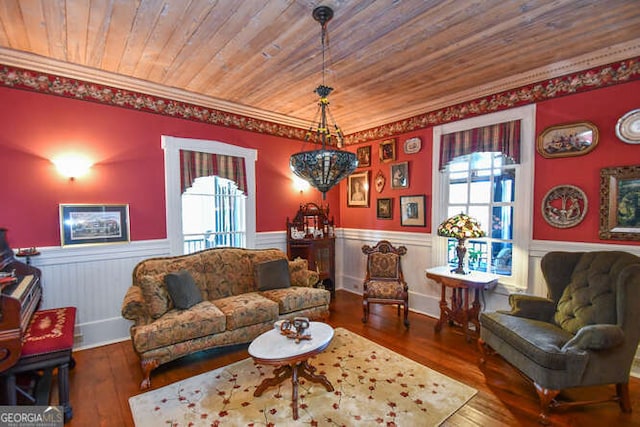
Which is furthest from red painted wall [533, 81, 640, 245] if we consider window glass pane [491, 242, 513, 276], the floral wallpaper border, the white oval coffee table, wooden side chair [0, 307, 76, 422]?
wooden side chair [0, 307, 76, 422]

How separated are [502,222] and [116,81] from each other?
489 cm

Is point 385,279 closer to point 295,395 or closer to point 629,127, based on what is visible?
point 295,395

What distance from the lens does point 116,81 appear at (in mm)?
3367

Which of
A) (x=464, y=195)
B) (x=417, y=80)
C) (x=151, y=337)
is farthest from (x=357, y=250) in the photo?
(x=151, y=337)

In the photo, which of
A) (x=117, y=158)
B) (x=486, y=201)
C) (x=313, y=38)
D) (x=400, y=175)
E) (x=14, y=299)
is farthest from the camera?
(x=400, y=175)

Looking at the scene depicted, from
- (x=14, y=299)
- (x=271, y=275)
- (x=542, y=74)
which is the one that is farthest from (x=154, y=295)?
(x=542, y=74)

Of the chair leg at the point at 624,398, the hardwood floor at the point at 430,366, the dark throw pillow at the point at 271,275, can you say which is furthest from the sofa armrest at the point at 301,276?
the chair leg at the point at 624,398

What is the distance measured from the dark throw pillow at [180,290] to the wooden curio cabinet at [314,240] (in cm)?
192

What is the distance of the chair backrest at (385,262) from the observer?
4.41 metres

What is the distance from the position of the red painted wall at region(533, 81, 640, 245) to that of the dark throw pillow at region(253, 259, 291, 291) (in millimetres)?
3058

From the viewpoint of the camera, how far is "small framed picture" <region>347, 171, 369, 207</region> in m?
5.31

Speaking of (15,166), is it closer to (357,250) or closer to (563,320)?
(357,250)

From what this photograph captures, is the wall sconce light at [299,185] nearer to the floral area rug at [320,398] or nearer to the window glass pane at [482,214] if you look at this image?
the window glass pane at [482,214]

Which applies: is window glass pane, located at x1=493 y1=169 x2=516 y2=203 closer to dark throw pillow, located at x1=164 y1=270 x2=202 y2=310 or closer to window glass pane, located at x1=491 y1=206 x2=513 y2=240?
window glass pane, located at x1=491 y1=206 x2=513 y2=240
